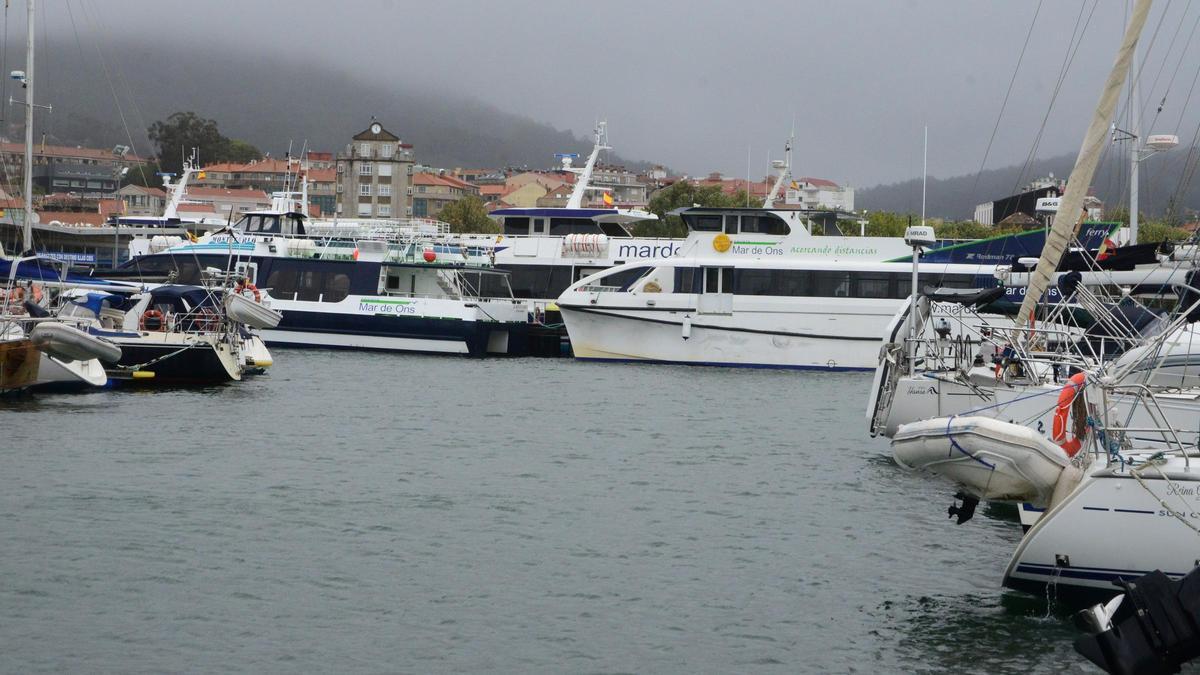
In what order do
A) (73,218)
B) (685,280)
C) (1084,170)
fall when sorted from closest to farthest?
(1084,170) → (685,280) → (73,218)

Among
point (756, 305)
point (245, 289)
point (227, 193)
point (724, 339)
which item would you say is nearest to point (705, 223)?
point (756, 305)

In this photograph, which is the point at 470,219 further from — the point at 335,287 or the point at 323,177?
the point at 323,177

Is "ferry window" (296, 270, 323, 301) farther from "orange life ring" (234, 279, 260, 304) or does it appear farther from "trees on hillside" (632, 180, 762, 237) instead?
"trees on hillside" (632, 180, 762, 237)

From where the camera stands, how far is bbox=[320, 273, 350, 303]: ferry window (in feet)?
140

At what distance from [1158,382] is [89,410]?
17939 mm

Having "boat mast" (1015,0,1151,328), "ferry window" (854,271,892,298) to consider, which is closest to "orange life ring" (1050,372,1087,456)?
"boat mast" (1015,0,1151,328)

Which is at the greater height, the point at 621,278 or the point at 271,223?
the point at 271,223

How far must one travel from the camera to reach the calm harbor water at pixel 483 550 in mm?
11367

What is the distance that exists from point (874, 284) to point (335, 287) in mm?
16186

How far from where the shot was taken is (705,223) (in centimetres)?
4103

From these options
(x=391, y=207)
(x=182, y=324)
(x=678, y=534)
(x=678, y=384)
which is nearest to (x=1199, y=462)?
(x=678, y=534)

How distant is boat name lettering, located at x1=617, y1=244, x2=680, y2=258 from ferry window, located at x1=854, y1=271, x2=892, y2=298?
7282mm

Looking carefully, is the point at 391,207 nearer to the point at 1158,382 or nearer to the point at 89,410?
the point at 89,410

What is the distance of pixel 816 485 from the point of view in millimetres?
19219
